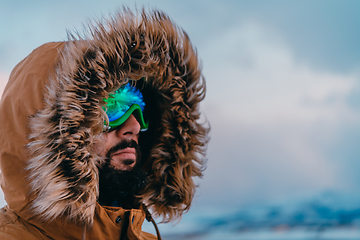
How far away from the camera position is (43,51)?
1.31m

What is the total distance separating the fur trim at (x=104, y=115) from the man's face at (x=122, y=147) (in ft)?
0.43

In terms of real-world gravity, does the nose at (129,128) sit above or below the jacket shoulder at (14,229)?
above

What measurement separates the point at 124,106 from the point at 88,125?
42cm

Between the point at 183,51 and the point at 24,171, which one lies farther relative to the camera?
the point at 183,51

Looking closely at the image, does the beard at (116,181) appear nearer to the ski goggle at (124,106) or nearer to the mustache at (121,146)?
the mustache at (121,146)

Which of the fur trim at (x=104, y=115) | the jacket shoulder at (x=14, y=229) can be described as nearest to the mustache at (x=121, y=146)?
the fur trim at (x=104, y=115)

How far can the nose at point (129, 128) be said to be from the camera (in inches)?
62.1

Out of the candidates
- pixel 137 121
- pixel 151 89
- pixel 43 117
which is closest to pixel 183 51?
pixel 151 89

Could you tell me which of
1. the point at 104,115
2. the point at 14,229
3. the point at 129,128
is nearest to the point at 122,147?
the point at 129,128

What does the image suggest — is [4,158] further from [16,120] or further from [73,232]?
[73,232]

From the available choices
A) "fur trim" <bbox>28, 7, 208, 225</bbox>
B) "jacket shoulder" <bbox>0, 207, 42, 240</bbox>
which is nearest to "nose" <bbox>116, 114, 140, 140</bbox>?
"fur trim" <bbox>28, 7, 208, 225</bbox>

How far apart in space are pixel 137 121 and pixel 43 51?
0.64 meters

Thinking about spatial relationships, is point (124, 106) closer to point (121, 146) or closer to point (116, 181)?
point (121, 146)

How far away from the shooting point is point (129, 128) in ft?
5.28
